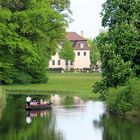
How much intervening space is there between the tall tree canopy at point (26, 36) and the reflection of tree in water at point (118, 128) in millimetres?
35289

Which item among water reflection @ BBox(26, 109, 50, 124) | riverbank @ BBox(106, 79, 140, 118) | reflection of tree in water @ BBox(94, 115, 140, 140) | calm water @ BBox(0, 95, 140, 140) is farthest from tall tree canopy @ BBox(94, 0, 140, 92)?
water reflection @ BBox(26, 109, 50, 124)

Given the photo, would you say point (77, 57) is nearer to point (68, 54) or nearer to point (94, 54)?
point (94, 54)

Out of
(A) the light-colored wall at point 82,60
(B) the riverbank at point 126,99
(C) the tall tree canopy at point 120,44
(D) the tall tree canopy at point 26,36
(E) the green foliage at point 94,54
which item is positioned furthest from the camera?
(E) the green foliage at point 94,54

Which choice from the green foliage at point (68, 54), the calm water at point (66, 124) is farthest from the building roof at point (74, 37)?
the calm water at point (66, 124)

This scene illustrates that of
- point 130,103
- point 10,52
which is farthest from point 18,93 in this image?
point 130,103

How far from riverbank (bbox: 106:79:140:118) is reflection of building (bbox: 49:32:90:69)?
105907 millimetres

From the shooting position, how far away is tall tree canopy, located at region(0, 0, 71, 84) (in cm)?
7375

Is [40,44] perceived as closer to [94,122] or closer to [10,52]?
[10,52]

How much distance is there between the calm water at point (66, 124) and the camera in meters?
32.1

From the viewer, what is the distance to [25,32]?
7581cm

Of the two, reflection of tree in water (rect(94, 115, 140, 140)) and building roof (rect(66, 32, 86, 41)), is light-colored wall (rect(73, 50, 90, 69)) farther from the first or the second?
reflection of tree in water (rect(94, 115, 140, 140))

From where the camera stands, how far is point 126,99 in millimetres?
40781

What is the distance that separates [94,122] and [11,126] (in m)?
5.72

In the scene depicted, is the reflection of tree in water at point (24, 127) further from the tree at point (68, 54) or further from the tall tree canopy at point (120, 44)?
the tree at point (68, 54)
